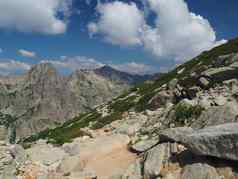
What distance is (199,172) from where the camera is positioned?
16469 mm

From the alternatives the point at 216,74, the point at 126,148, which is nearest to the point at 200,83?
the point at 216,74

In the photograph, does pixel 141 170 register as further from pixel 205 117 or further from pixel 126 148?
pixel 126 148

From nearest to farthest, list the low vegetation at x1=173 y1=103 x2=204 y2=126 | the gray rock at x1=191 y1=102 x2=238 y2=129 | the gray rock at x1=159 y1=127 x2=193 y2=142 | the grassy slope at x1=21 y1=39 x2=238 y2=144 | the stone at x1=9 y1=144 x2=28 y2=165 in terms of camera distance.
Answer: the gray rock at x1=159 y1=127 x2=193 y2=142 < the gray rock at x1=191 y1=102 x2=238 y2=129 < the low vegetation at x1=173 y1=103 x2=204 y2=126 < the stone at x1=9 y1=144 x2=28 y2=165 < the grassy slope at x1=21 y1=39 x2=238 y2=144

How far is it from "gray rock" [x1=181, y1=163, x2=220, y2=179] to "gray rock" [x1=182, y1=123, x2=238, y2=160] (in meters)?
0.67

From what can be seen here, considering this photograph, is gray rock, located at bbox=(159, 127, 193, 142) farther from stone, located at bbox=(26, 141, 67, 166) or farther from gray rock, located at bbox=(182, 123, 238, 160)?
stone, located at bbox=(26, 141, 67, 166)

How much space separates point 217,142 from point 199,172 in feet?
6.05

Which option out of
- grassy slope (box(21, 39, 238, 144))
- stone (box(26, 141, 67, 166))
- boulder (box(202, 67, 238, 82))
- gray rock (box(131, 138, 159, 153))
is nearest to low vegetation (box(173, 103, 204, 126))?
gray rock (box(131, 138, 159, 153))

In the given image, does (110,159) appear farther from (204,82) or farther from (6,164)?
(204,82)

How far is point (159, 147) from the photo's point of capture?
20938 millimetres

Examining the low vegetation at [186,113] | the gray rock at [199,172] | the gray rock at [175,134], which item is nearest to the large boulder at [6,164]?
the gray rock at [175,134]

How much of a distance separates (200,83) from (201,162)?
29340 millimetres

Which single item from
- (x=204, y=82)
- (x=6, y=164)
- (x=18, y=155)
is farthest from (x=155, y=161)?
(x=204, y=82)

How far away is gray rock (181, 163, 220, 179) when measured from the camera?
52.6 feet

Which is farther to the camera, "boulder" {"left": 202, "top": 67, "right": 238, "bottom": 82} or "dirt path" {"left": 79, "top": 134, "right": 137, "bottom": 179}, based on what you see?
"boulder" {"left": 202, "top": 67, "right": 238, "bottom": 82}
